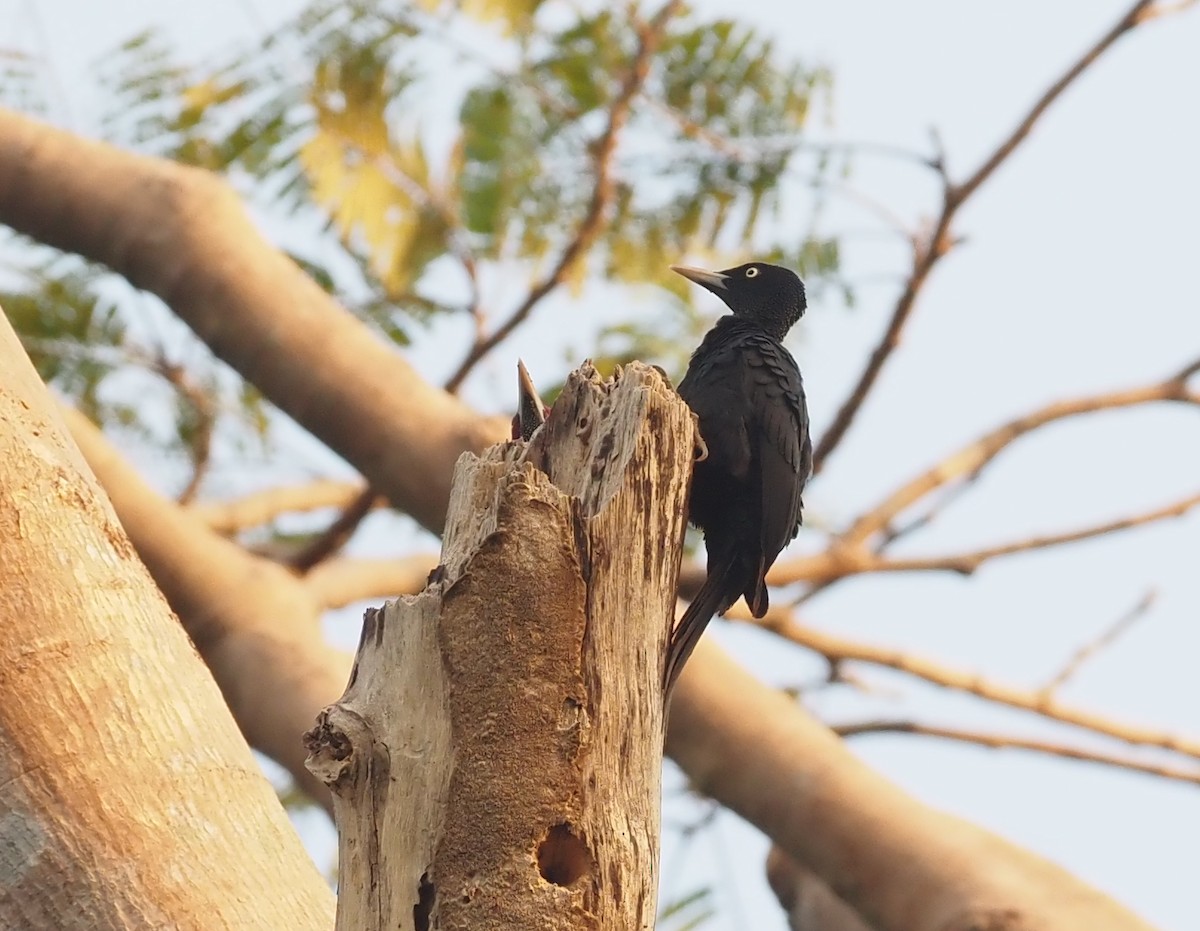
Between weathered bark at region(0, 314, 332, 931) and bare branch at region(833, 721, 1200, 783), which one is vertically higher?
bare branch at region(833, 721, 1200, 783)

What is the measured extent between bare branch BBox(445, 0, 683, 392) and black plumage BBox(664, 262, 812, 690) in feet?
5.79

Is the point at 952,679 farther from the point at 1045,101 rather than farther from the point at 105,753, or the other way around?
the point at 105,753

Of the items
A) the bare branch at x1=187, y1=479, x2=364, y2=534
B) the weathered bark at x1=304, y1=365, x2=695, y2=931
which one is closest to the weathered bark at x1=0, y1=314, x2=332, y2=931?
the weathered bark at x1=304, y1=365, x2=695, y2=931

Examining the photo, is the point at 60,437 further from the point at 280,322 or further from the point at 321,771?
the point at 280,322

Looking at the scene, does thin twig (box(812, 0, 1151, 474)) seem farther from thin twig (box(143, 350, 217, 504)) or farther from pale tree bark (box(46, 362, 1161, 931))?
thin twig (box(143, 350, 217, 504))

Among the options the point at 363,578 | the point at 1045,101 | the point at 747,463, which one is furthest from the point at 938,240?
the point at 363,578

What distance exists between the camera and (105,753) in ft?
8.86

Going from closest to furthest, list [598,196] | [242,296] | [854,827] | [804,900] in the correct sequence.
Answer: [854,827]
[242,296]
[598,196]
[804,900]

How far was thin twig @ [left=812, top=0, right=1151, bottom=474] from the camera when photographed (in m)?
5.36

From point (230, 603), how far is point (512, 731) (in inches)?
129

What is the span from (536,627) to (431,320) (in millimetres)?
4309

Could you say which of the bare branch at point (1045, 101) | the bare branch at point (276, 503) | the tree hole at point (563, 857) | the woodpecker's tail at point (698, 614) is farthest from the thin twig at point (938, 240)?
the tree hole at point (563, 857)

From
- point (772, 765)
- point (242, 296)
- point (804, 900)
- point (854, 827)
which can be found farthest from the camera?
point (804, 900)

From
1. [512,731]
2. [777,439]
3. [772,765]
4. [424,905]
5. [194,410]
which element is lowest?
[424,905]
